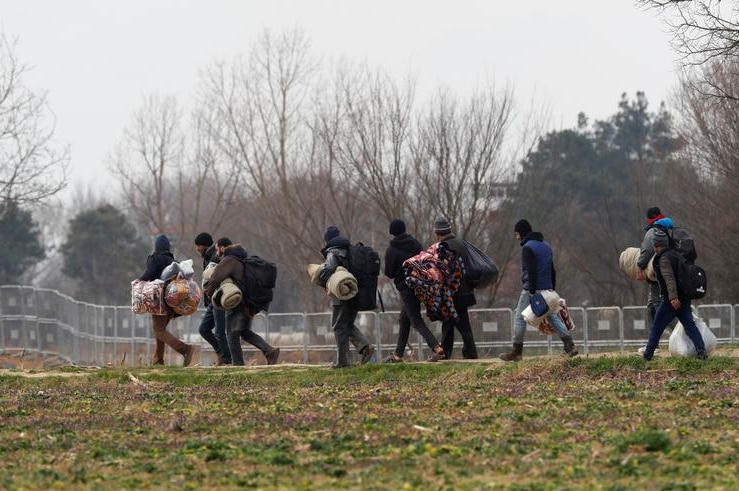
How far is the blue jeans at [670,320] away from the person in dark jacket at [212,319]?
6773 mm

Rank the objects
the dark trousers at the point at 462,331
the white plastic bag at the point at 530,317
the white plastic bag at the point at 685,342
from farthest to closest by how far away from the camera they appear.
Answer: the dark trousers at the point at 462,331
the white plastic bag at the point at 530,317
the white plastic bag at the point at 685,342

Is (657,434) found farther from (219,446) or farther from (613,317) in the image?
(613,317)

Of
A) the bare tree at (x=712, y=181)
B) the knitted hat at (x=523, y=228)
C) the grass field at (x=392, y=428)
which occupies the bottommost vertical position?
the grass field at (x=392, y=428)

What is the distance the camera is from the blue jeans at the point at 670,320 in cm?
1585

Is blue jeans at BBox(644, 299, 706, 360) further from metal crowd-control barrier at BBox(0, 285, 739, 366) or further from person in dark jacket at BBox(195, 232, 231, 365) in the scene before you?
metal crowd-control barrier at BBox(0, 285, 739, 366)

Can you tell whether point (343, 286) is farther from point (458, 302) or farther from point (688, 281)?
point (688, 281)

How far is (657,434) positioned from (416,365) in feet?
23.6

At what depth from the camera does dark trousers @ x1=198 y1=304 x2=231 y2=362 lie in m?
20.5

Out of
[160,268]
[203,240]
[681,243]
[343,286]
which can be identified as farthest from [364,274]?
[160,268]

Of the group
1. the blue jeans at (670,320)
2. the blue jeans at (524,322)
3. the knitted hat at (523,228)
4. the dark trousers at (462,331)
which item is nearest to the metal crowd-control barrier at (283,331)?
the dark trousers at (462,331)

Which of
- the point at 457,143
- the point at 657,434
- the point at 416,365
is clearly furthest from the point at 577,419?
the point at 457,143

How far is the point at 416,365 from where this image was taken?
17.4 meters

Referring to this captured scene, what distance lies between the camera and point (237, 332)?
1983 cm

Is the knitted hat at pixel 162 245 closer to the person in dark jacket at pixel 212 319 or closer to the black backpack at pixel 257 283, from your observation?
the person in dark jacket at pixel 212 319
